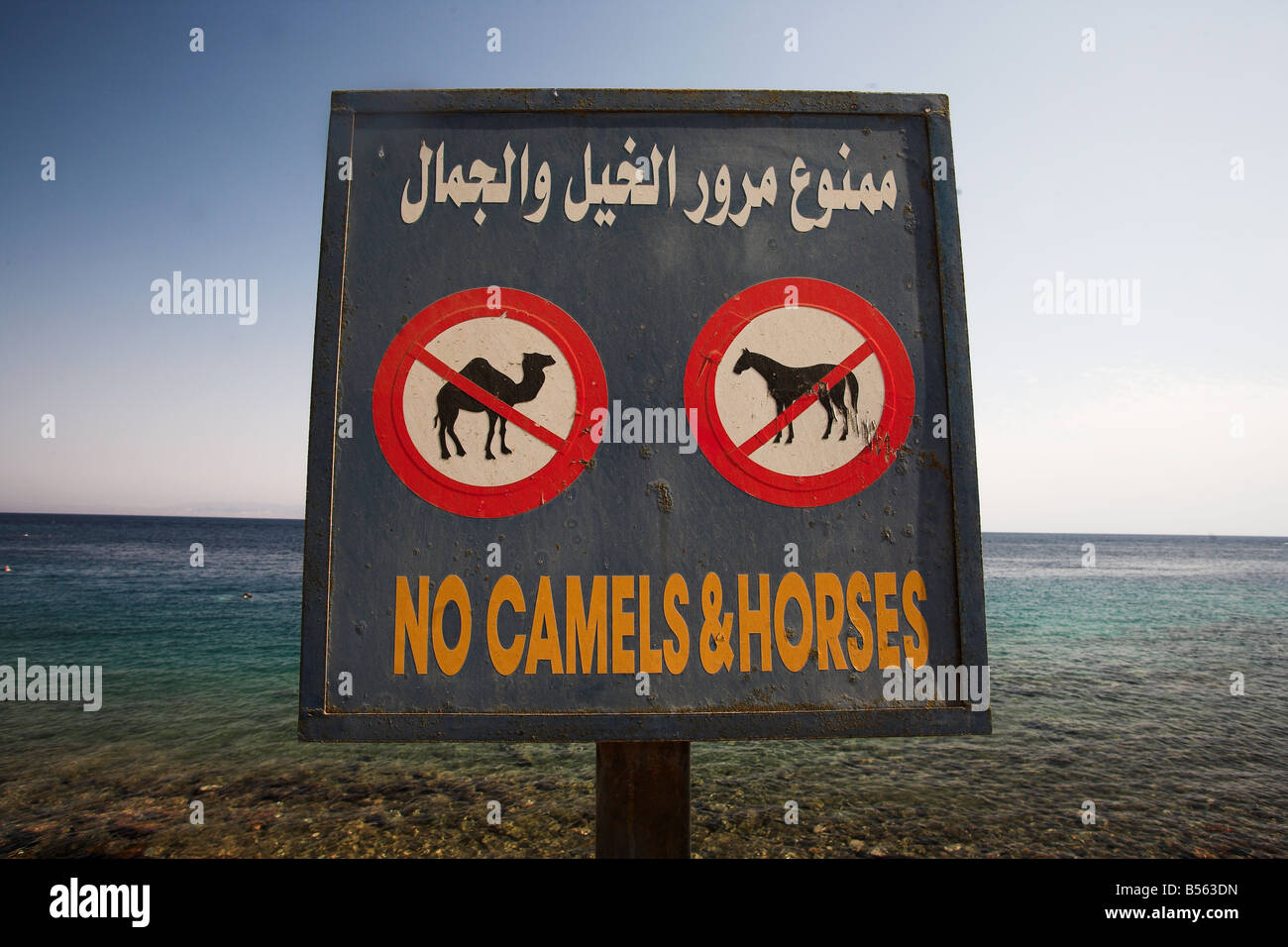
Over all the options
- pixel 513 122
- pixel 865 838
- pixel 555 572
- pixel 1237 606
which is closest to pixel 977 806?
pixel 865 838

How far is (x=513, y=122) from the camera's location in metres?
2.21

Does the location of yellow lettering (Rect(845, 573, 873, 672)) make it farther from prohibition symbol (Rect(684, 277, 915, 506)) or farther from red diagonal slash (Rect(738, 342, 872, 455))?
red diagonal slash (Rect(738, 342, 872, 455))

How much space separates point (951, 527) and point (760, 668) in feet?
2.54

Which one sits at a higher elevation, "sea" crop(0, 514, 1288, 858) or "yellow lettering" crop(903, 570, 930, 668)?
"yellow lettering" crop(903, 570, 930, 668)

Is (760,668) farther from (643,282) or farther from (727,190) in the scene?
(727,190)

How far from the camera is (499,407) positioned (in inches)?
81.2

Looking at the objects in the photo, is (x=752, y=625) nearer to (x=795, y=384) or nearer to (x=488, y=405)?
(x=795, y=384)

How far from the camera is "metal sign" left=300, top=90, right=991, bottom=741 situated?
194cm

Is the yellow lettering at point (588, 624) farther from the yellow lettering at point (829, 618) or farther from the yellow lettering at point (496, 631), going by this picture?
the yellow lettering at point (829, 618)

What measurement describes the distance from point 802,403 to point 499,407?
3.38 ft

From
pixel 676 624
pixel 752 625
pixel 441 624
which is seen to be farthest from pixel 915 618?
pixel 441 624

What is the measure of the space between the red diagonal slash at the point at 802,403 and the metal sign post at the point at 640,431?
0.01 meters

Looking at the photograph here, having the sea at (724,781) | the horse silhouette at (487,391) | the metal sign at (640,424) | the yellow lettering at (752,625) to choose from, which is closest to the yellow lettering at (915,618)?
the metal sign at (640,424)

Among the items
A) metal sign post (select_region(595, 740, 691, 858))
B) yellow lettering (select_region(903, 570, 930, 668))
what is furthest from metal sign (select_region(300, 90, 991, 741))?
metal sign post (select_region(595, 740, 691, 858))
